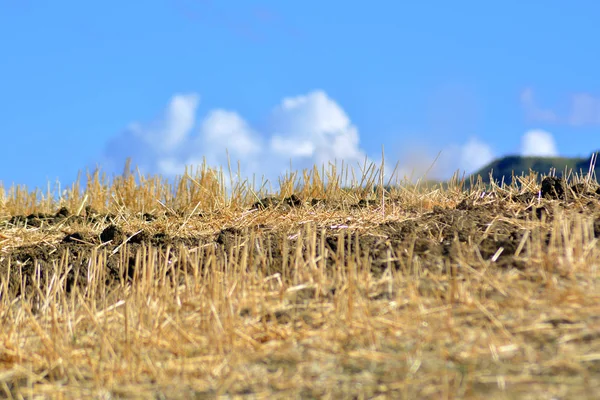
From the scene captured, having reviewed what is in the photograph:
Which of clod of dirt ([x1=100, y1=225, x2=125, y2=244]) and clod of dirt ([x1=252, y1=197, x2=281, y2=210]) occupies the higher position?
clod of dirt ([x1=252, y1=197, x2=281, y2=210])

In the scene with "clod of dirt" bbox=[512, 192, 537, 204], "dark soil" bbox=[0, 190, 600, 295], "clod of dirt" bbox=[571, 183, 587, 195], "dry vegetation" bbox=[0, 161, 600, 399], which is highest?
"clod of dirt" bbox=[571, 183, 587, 195]

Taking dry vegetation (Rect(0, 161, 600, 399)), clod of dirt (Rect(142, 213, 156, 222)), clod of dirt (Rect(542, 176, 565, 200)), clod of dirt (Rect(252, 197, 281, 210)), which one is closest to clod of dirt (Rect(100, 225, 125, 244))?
dry vegetation (Rect(0, 161, 600, 399))

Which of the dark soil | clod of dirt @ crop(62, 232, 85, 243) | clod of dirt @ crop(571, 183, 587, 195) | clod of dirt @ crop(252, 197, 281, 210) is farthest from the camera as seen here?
clod of dirt @ crop(252, 197, 281, 210)

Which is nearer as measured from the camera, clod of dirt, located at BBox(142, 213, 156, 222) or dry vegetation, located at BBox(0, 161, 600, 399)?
dry vegetation, located at BBox(0, 161, 600, 399)

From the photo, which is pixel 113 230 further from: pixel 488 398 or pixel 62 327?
pixel 488 398

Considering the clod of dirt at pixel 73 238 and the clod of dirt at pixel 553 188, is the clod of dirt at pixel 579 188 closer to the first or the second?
the clod of dirt at pixel 553 188

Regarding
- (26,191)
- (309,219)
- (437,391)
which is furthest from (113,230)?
(26,191)

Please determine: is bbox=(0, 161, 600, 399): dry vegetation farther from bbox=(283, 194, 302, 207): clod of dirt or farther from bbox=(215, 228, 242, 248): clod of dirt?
bbox=(283, 194, 302, 207): clod of dirt

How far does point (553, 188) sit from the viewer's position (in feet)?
21.4

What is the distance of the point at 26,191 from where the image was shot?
36.5 ft

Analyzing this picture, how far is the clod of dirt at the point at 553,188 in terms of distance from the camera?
643cm

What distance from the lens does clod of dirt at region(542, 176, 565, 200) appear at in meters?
6.43

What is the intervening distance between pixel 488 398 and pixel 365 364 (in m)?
0.60

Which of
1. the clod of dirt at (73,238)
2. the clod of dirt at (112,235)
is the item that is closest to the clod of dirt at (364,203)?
the clod of dirt at (112,235)
